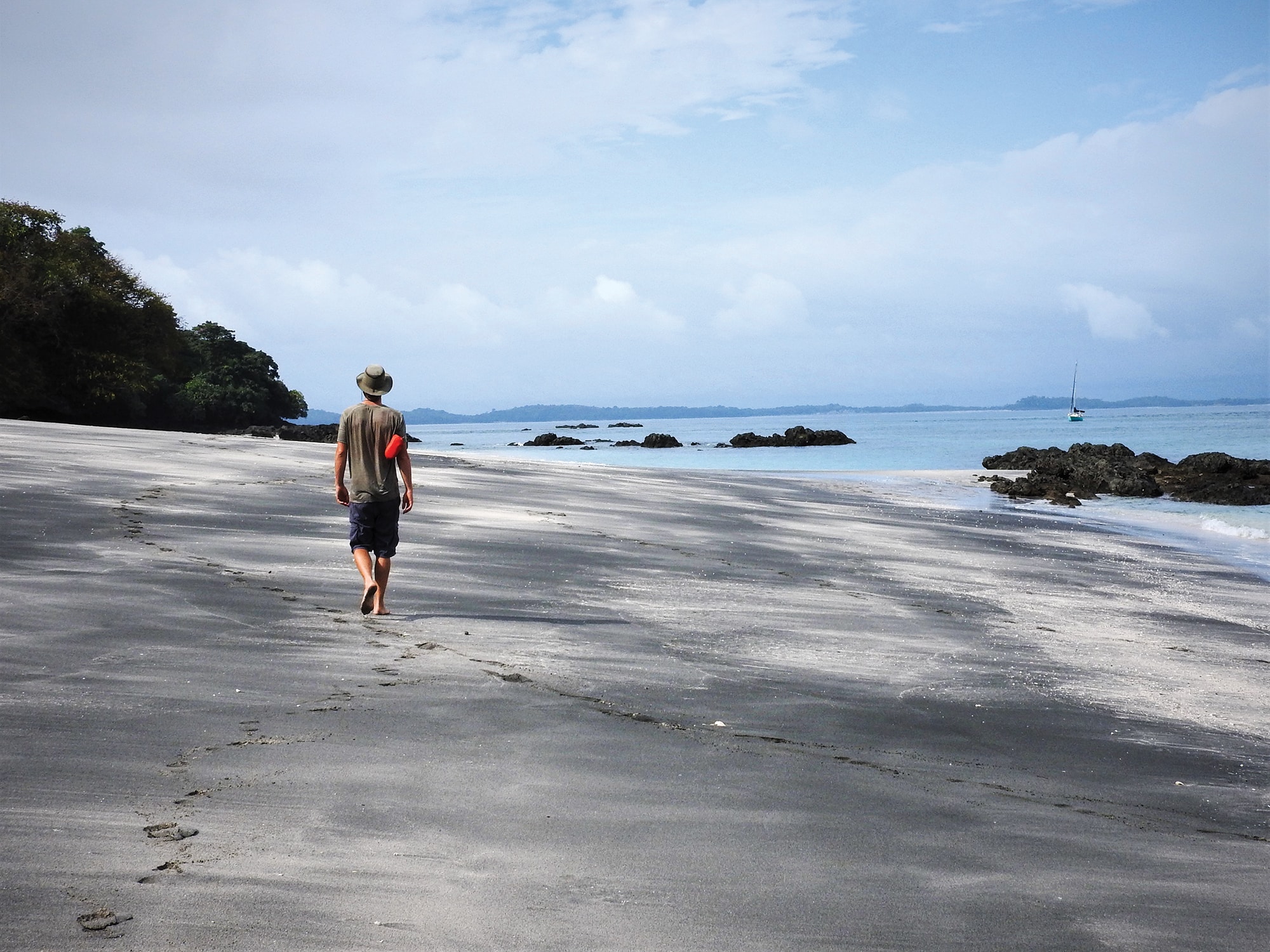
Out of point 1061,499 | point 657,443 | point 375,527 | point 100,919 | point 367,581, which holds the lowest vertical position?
point 100,919

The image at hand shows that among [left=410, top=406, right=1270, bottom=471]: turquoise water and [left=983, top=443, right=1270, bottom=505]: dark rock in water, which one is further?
[left=410, top=406, right=1270, bottom=471]: turquoise water

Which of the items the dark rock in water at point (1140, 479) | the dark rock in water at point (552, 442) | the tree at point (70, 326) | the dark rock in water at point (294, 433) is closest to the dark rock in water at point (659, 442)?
the dark rock in water at point (552, 442)

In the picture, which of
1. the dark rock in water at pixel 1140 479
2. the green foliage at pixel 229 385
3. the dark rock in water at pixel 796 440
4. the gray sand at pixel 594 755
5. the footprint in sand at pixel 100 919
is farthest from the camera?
the dark rock in water at pixel 796 440

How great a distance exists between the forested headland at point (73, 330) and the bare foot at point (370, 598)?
42.2 meters

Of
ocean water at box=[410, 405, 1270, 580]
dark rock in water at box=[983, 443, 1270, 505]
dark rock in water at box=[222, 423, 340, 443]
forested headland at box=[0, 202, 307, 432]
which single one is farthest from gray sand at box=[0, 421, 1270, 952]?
dark rock in water at box=[222, 423, 340, 443]

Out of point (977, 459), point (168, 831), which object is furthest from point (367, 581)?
point (977, 459)

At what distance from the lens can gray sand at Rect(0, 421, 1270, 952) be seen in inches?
140

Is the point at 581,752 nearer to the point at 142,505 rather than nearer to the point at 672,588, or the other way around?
the point at 672,588

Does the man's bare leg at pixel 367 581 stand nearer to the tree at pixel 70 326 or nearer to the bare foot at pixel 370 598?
the bare foot at pixel 370 598

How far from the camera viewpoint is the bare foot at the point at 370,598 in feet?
26.2

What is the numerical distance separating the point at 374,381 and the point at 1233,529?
21.1 metres

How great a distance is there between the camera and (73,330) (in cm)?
4878

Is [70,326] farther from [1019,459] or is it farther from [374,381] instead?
[374,381]

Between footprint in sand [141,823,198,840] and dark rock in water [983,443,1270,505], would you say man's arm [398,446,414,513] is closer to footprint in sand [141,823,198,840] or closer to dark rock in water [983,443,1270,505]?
footprint in sand [141,823,198,840]
